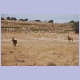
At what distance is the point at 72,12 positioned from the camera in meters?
6.84

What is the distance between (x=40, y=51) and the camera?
690 cm

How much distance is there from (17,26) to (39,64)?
1.12 metres

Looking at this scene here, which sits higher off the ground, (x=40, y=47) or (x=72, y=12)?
(x=72, y=12)

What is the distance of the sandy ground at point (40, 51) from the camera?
688 cm

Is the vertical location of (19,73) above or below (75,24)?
below

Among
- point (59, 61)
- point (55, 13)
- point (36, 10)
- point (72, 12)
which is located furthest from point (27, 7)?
point (59, 61)

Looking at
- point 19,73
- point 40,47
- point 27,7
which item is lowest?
point 19,73

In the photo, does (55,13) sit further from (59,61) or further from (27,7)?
(59,61)

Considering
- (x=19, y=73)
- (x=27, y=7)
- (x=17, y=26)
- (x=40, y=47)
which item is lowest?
(x=19, y=73)

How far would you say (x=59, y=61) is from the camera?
689 centimetres

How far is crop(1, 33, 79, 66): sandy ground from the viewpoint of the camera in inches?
271

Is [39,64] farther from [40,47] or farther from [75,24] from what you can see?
[75,24]

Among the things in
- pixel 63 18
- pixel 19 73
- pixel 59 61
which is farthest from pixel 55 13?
pixel 19 73

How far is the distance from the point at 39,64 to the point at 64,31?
107 centimetres
